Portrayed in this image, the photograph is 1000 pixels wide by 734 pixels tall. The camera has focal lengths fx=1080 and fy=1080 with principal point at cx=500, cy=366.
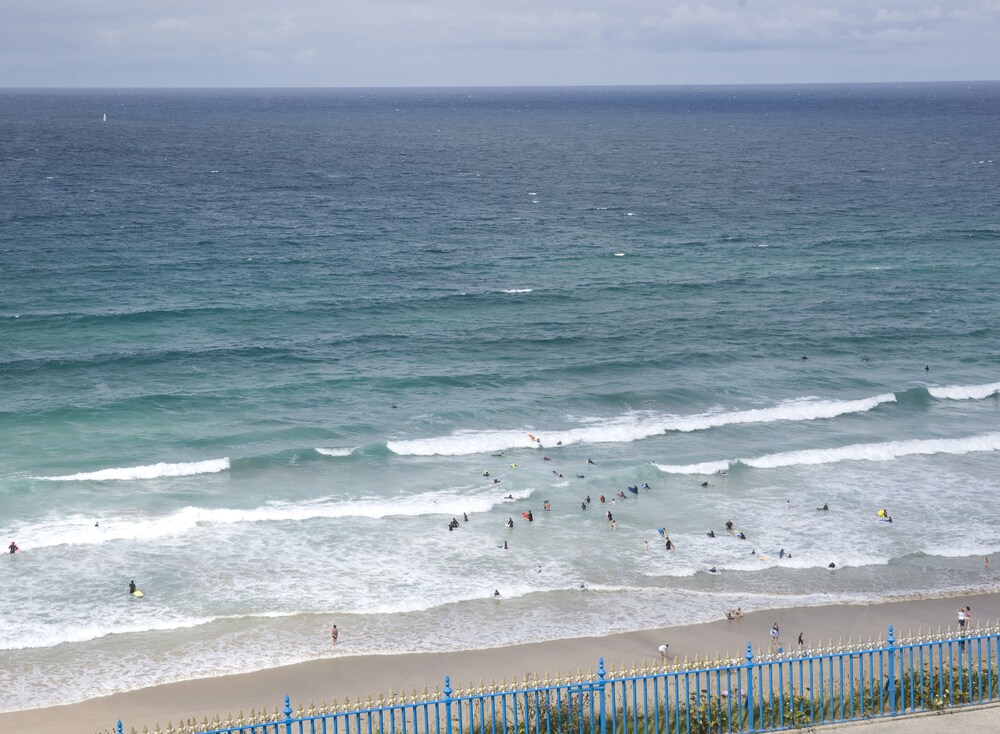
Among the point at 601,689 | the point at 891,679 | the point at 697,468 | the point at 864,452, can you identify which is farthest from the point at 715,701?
the point at 864,452

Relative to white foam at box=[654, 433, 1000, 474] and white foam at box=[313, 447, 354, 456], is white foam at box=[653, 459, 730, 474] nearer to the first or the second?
white foam at box=[654, 433, 1000, 474]

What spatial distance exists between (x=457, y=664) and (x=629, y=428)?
1868 cm

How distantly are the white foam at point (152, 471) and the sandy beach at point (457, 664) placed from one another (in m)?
13.1

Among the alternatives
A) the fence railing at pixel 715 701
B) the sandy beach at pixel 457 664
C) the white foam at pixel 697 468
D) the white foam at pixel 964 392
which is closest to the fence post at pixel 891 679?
the fence railing at pixel 715 701

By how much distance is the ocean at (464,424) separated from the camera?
98.3 ft

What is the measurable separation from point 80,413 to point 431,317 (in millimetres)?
20824

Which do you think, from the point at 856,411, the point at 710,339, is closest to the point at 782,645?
the point at 856,411

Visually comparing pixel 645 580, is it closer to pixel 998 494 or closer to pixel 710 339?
pixel 998 494

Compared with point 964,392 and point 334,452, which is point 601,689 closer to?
point 334,452

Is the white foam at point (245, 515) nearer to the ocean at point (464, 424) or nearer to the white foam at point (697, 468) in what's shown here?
the ocean at point (464, 424)

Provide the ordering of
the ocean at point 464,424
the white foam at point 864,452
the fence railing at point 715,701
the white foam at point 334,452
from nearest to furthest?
the fence railing at point 715,701 < the ocean at point 464,424 < the white foam at point 864,452 < the white foam at point 334,452

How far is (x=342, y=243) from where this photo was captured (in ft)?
257

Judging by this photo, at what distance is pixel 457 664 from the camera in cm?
2672

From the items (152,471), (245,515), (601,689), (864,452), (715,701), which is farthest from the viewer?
(864,452)
